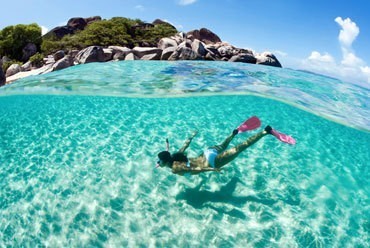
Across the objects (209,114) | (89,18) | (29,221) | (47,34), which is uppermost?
(89,18)

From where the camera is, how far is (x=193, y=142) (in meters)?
9.37

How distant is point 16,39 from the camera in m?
37.9

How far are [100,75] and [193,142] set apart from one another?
9613mm

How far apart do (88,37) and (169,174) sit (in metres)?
32.5

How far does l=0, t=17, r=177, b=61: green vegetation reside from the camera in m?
34.5

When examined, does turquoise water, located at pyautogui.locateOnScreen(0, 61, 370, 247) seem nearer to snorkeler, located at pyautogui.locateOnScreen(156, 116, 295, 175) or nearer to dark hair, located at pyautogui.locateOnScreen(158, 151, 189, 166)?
snorkeler, located at pyautogui.locateOnScreen(156, 116, 295, 175)

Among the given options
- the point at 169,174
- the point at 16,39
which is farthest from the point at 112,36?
the point at 169,174

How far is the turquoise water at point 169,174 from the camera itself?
584 centimetres

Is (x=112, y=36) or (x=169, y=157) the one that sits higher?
(x=112, y=36)

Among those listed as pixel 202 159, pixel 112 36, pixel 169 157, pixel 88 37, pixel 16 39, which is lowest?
pixel 202 159

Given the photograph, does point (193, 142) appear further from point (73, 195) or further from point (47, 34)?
point (47, 34)

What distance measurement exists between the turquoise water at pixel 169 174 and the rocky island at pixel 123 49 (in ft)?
33.9

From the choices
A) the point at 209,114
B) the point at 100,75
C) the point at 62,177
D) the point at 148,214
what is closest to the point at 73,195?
the point at 62,177

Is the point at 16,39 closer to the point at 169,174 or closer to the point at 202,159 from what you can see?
the point at 169,174
